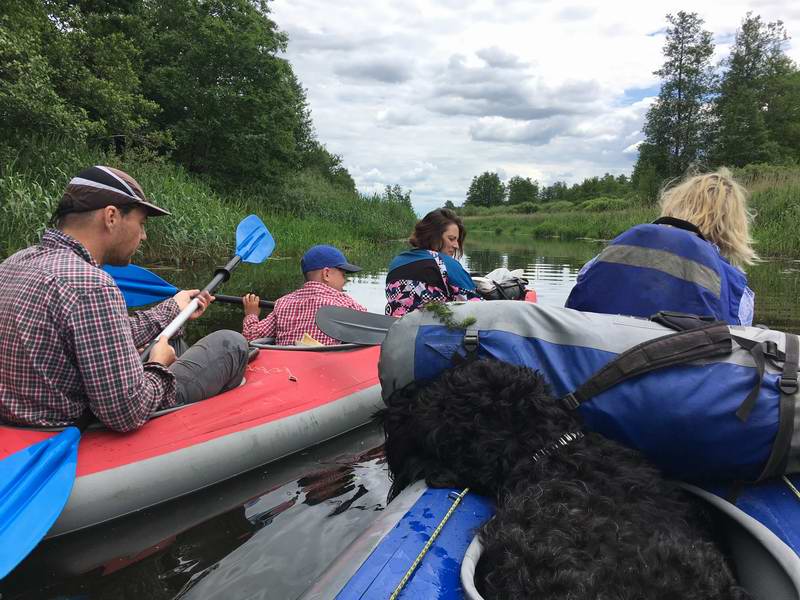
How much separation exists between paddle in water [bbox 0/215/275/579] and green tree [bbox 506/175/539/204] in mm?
84049

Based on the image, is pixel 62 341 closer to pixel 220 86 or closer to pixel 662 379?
pixel 662 379

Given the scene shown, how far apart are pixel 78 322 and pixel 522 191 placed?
3374 inches

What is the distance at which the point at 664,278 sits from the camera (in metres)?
2.15

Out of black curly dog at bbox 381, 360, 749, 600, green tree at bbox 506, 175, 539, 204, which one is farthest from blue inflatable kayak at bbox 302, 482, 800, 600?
green tree at bbox 506, 175, 539, 204

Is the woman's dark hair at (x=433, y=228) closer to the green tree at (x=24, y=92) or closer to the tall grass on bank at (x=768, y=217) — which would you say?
the tall grass on bank at (x=768, y=217)

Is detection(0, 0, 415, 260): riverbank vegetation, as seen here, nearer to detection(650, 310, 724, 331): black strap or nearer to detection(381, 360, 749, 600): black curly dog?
detection(381, 360, 749, 600): black curly dog

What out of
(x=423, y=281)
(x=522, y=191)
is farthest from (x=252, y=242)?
(x=522, y=191)

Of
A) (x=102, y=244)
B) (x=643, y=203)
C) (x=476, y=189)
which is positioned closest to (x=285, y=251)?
(x=102, y=244)

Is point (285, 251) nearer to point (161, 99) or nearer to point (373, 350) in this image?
point (161, 99)

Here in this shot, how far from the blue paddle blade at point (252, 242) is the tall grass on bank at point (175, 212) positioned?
10.6 ft

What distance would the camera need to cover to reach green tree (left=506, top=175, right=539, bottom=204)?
8394cm

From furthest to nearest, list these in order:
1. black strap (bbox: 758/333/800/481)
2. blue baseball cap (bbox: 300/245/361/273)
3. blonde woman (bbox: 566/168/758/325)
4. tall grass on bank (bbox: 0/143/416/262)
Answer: tall grass on bank (bbox: 0/143/416/262), blue baseball cap (bbox: 300/245/361/273), blonde woman (bbox: 566/168/758/325), black strap (bbox: 758/333/800/481)

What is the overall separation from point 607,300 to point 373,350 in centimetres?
218

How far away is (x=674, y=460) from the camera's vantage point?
1724 mm
